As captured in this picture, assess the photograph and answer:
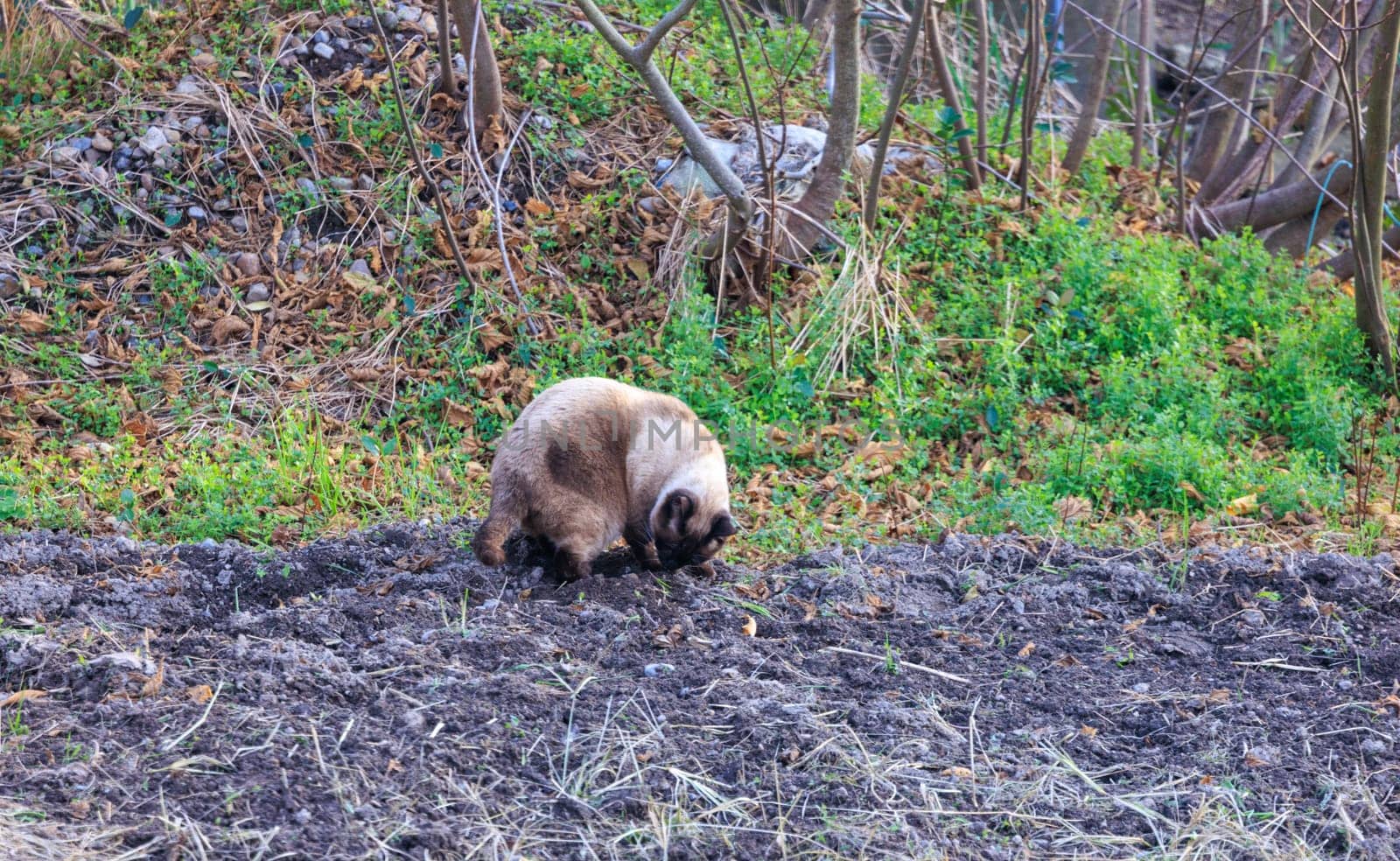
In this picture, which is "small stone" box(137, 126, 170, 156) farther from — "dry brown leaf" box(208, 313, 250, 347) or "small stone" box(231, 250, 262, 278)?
"dry brown leaf" box(208, 313, 250, 347)

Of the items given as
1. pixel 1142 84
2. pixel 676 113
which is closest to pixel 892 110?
pixel 676 113

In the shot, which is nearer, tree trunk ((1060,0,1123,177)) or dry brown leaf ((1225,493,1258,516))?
dry brown leaf ((1225,493,1258,516))

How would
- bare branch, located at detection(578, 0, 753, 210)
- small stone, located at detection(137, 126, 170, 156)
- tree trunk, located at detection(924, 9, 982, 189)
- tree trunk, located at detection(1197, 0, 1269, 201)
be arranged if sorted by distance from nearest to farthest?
bare branch, located at detection(578, 0, 753, 210), small stone, located at detection(137, 126, 170, 156), tree trunk, located at detection(924, 9, 982, 189), tree trunk, located at detection(1197, 0, 1269, 201)

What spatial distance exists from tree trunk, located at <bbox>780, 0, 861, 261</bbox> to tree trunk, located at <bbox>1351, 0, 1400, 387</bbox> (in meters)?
2.96

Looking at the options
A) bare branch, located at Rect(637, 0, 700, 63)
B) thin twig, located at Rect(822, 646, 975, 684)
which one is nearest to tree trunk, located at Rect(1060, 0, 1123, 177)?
bare branch, located at Rect(637, 0, 700, 63)

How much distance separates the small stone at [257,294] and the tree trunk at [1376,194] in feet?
22.3

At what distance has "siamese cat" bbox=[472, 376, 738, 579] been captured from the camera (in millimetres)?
4730

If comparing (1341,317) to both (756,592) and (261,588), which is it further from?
(261,588)

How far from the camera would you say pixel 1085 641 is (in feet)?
15.1

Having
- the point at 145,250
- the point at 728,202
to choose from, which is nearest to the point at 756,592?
the point at 728,202

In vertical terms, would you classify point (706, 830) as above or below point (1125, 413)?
above

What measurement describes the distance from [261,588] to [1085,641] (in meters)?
3.27

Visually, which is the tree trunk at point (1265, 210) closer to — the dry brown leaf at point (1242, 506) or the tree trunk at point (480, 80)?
the dry brown leaf at point (1242, 506)

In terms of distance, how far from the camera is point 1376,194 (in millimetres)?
7348
